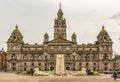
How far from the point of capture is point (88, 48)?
495ft

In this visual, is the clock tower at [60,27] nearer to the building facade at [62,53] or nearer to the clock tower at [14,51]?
the building facade at [62,53]

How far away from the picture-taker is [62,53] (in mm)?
148000

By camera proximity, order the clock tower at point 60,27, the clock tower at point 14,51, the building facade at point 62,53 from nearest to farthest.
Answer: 1. the building facade at point 62,53
2. the clock tower at point 14,51
3. the clock tower at point 60,27

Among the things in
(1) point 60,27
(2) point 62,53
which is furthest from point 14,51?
(1) point 60,27

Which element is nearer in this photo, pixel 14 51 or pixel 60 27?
pixel 14 51

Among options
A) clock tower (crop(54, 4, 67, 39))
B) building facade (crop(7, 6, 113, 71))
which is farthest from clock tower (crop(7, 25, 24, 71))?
clock tower (crop(54, 4, 67, 39))

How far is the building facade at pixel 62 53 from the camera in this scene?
14812cm

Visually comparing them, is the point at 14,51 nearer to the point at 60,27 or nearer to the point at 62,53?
the point at 62,53

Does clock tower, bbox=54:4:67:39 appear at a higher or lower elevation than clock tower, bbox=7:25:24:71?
higher

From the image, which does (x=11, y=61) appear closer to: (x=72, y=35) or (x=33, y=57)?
(x=33, y=57)

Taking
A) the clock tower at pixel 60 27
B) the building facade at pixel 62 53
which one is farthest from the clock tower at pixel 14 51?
the clock tower at pixel 60 27

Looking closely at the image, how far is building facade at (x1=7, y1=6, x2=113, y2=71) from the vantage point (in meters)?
148

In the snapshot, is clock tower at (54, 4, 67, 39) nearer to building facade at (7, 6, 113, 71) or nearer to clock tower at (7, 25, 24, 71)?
building facade at (7, 6, 113, 71)

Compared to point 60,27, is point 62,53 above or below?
below
